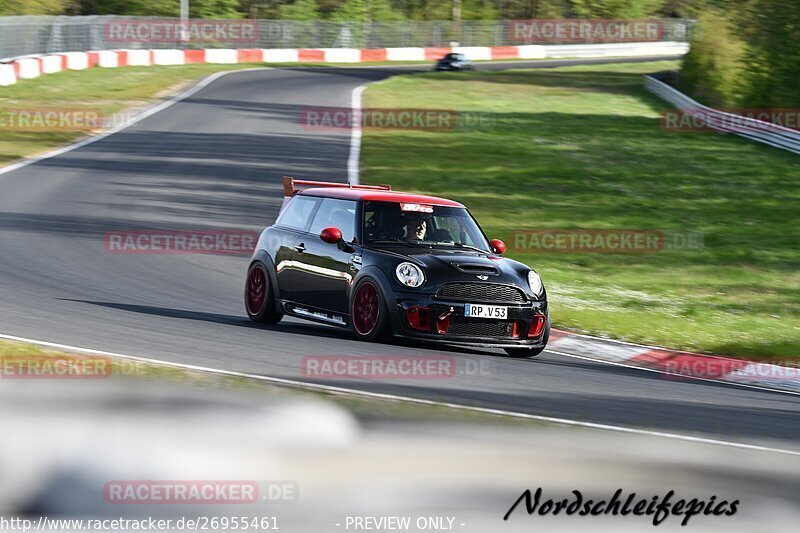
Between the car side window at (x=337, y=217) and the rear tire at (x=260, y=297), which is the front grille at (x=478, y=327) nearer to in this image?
the car side window at (x=337, y=217)

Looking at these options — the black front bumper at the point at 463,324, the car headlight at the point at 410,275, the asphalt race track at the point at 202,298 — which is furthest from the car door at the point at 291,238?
the black front bumper at the point at 463,324

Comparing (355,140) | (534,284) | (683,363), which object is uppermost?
(534,284)

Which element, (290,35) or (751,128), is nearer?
(751,128)

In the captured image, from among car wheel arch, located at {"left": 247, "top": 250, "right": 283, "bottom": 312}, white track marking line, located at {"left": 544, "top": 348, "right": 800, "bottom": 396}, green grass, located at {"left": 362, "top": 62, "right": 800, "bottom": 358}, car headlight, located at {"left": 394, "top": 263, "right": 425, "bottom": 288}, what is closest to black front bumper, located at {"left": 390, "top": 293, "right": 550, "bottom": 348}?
car headlight, located at {"left": 394, "top": 263, "right": 425, "bottom": 288}

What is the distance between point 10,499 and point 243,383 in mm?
3535

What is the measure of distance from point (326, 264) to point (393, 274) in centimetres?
115

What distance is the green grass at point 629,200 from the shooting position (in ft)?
50.3

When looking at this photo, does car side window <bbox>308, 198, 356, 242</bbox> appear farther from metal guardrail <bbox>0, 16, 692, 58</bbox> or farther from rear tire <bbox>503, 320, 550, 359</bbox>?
metal guardrail <bbox>0, 16, 692, 58</bbox>

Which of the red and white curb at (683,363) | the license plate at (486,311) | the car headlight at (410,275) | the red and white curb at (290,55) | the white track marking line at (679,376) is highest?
the car headlight at (410,275)

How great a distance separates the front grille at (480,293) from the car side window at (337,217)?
1331mm

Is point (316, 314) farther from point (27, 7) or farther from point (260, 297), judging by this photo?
point (27, 7)

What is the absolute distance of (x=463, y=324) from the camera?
10.9 meters

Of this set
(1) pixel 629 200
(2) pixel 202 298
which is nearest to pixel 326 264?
(2) pixel 202 298

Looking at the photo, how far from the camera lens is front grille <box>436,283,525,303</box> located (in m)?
10.9
